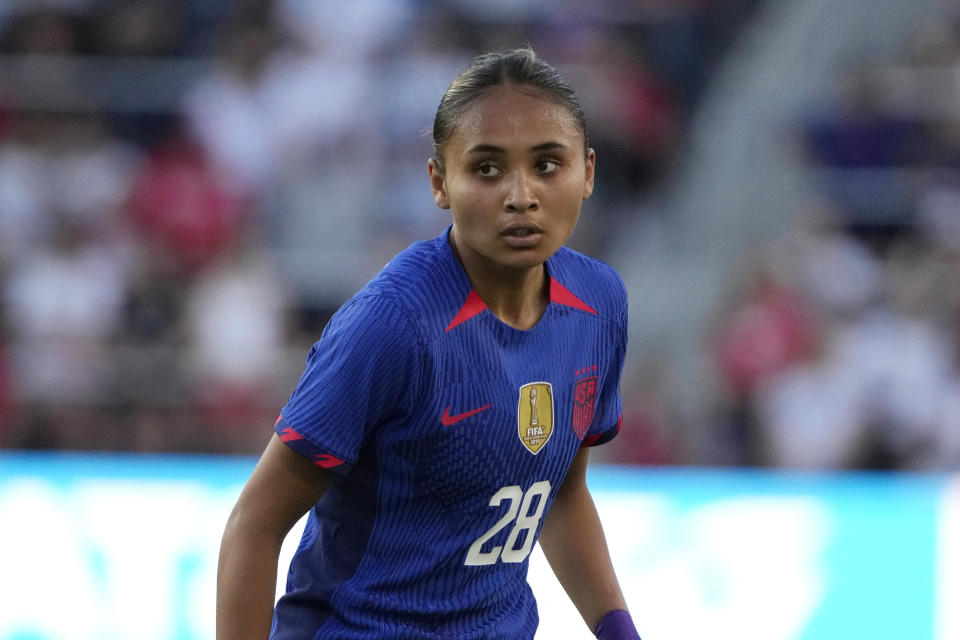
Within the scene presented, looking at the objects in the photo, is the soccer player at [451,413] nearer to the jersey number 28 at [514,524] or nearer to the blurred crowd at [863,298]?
the jersey number 28 at [514,524]

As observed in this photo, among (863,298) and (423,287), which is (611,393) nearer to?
(423,287)

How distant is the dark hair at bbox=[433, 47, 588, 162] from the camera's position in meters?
2.08

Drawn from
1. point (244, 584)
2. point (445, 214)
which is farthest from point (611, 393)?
point (445, 214)

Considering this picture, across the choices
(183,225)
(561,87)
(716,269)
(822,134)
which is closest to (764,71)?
(822,134)

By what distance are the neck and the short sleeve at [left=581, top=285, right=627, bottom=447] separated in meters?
0.19

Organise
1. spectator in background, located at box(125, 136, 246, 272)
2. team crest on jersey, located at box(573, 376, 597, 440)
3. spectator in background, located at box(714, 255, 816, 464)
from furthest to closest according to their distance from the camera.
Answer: spectator in background, located at box(125, 136, 246, 272) → spectator in background, located at box(714, 255, 816, 464) → team crest on jersey, located at box(573, 376, 597, 440)

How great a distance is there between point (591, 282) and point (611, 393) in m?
0.21

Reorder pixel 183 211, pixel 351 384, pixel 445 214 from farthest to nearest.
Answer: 1. pixel 183 211
2. pixel 445 214
3. pixel 351 384

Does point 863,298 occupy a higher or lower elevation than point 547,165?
lower

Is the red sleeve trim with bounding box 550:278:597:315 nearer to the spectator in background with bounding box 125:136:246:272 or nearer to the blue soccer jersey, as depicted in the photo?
the blue soccer jersey

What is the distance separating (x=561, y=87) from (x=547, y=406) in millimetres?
510

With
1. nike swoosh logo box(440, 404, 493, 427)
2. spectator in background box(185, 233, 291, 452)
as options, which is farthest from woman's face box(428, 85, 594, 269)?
spectator in background box(185, 233, 291, 452)

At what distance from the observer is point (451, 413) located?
2.09 meters

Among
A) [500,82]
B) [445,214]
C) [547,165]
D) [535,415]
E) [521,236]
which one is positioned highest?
[445,214]
